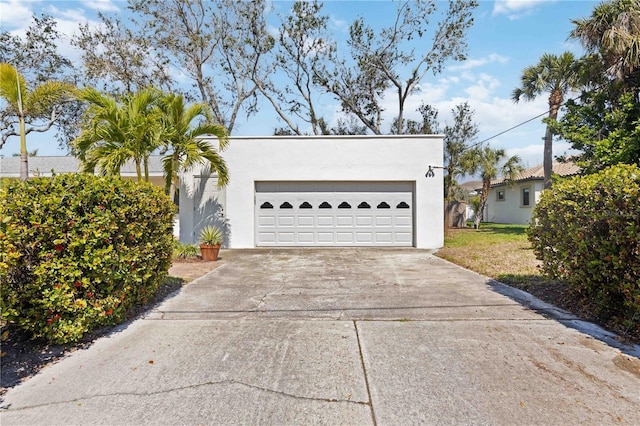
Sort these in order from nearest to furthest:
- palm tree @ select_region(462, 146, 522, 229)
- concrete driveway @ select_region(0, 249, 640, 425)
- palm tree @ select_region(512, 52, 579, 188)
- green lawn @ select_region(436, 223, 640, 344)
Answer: concrete driveway @ select_region(0, 249, 640, 425)
green lawn @ select_region(436, 223, 640, 344)
palm tree @ select_region(512, 52, 579, 188)
palm tree @ select_region(462, 146, 522, 229)

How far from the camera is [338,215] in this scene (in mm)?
11883

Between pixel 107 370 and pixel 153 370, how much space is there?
1.36 ft

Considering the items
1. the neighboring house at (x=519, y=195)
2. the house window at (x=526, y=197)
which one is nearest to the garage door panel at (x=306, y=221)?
the neighboring house at (x=519, y=195)

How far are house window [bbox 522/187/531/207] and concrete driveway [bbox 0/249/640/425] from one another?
20.6m

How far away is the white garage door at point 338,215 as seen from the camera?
38.9 feet

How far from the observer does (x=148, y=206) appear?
448 cm

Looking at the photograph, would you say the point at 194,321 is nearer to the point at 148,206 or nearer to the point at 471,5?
the point at 148,206

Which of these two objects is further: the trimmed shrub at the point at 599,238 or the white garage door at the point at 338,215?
the white garage door at the point at 338,215

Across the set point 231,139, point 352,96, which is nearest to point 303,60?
point 352,96

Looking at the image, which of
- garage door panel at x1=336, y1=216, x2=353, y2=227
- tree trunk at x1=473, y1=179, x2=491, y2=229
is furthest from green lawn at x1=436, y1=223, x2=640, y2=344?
tree trunk at x1=473, y1=179, x2=491, y2=229

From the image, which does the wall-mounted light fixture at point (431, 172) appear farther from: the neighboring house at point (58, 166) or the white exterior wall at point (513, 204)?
the neighboring house at point (58, 166)

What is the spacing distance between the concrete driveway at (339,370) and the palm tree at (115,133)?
514 centimetres

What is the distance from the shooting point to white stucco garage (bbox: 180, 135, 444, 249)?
38.4 ft

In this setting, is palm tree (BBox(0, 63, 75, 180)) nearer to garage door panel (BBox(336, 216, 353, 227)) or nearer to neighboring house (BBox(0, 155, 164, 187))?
neighboring house (BBox(0, 155, 164, 187))
